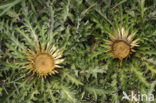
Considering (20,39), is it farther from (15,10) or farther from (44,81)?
(44,81)

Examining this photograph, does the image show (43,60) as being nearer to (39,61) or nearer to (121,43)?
(39,61)

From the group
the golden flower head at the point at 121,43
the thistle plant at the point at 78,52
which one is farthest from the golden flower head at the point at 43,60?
the golden flower head at the point at 121,43

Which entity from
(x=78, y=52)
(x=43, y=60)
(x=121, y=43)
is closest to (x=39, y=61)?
(x=43, y=60)

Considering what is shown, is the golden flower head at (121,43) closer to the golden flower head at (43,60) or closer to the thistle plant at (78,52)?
the thistle plant at (78,52)

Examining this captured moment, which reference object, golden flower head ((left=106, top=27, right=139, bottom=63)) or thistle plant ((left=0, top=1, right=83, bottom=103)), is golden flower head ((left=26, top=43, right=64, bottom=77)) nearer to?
thistle plant ((left=0, top=1, right=83, bottom=103))

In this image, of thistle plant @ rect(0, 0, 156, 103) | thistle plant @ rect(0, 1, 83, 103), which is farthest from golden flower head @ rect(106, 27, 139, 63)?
thistle plant @ rect(0, 1, 83, 103)
